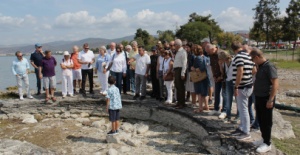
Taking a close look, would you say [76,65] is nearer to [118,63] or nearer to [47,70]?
[47,70]

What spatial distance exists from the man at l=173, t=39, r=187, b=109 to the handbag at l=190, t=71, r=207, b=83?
0.29 metres

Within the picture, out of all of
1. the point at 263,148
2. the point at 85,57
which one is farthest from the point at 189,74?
the point at 85,57

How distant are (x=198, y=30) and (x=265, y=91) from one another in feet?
177

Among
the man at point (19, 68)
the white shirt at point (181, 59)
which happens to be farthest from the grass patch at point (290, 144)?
the man at point (19, 68)

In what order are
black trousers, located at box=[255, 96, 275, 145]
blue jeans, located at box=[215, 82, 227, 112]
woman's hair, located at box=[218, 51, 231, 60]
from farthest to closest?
blue jeans, located at box=[215, 82, 227, 112], woman's hair, located at box=[218, 51, 231, 60], black trousers, located at box=[255, 96, 275, 145]

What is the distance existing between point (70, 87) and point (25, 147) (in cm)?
442

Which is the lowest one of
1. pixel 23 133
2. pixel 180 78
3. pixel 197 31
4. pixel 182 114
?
pixel 23 133

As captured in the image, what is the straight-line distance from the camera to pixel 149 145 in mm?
6723

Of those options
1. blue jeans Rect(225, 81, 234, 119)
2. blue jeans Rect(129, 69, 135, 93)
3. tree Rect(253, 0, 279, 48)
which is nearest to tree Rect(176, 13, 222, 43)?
tree Rect(253, 0, 279, 48)

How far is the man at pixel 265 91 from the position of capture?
4.62 m

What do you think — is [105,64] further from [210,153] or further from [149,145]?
[210,153]

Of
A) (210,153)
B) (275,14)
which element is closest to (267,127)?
(210,153)

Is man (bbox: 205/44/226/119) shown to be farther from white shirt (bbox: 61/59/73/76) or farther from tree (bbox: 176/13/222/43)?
tree (bbox: 176/13/222/43)

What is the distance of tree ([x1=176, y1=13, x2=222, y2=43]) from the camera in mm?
56091
